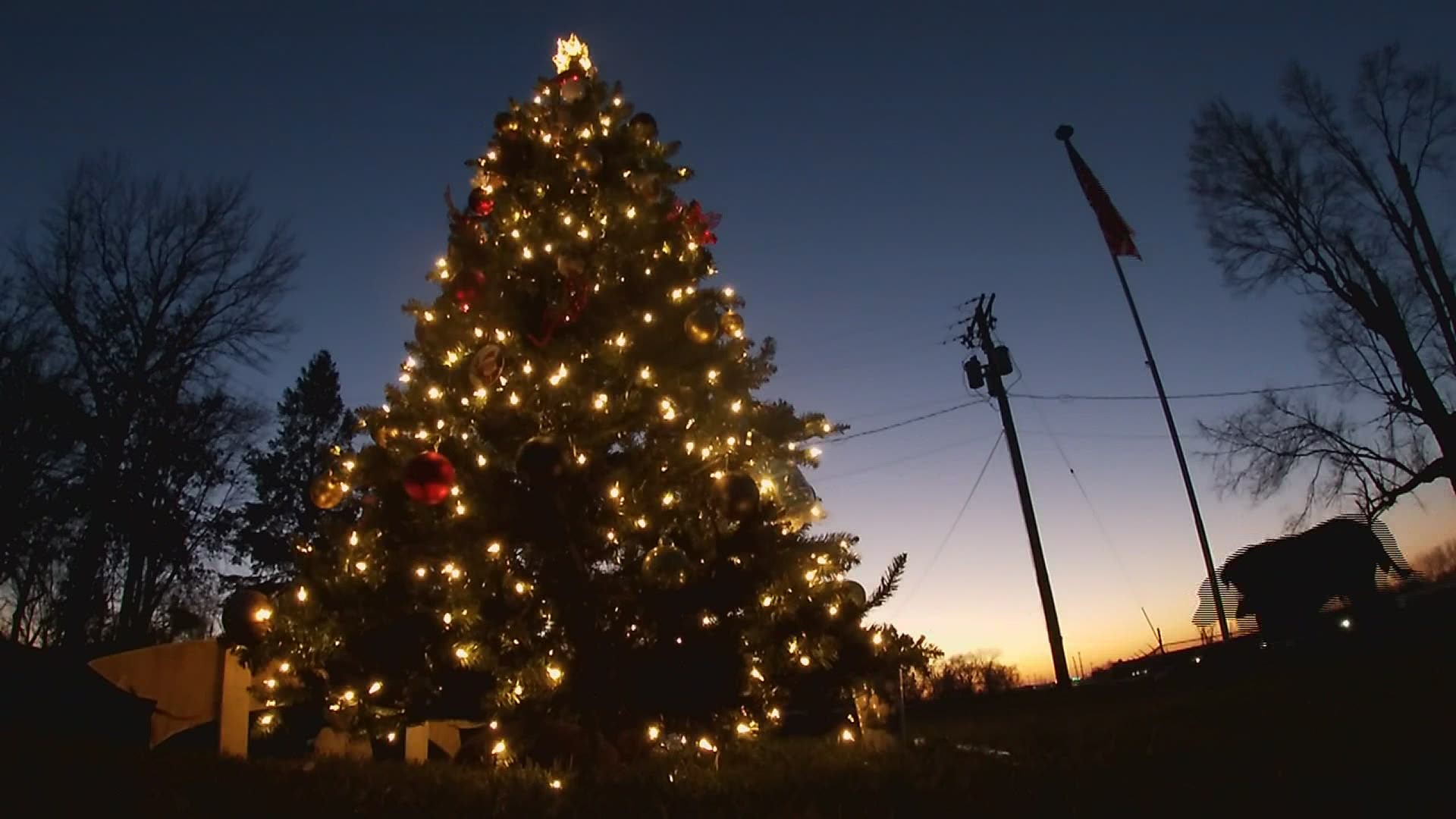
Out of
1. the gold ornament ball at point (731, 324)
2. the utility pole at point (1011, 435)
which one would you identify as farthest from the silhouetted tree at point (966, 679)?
the gold ornament ball at point (731, 324)

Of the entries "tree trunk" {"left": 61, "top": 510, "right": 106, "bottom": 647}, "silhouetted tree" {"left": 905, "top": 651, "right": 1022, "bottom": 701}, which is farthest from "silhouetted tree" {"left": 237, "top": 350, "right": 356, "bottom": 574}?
"silhouetted tree" {"left": 905, "top": 651, "right": 1022, "bottom": 701}

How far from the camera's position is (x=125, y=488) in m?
16.8

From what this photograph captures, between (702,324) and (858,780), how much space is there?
3173 millimetres

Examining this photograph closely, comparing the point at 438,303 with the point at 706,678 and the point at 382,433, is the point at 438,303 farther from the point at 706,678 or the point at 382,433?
the point at 706,678

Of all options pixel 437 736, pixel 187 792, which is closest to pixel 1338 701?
pixel 437 736

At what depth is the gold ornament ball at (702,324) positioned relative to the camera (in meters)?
5.68

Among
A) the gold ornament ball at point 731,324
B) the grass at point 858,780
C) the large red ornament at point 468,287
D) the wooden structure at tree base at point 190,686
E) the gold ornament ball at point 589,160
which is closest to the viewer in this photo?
the grass at point 858,780

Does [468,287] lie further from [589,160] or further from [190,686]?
[190,686]

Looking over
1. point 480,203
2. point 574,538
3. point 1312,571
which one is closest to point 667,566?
point 574,538

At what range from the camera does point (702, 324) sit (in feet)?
18.6

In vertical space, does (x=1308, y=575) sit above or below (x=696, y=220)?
below

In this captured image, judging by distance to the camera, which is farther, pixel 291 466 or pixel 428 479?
pixel 291 466

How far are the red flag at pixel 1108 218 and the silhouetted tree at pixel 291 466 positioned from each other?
2212 centimetres

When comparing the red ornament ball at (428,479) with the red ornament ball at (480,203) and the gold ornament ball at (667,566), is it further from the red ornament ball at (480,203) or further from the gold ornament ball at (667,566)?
the red ornament ball at (480,203)
